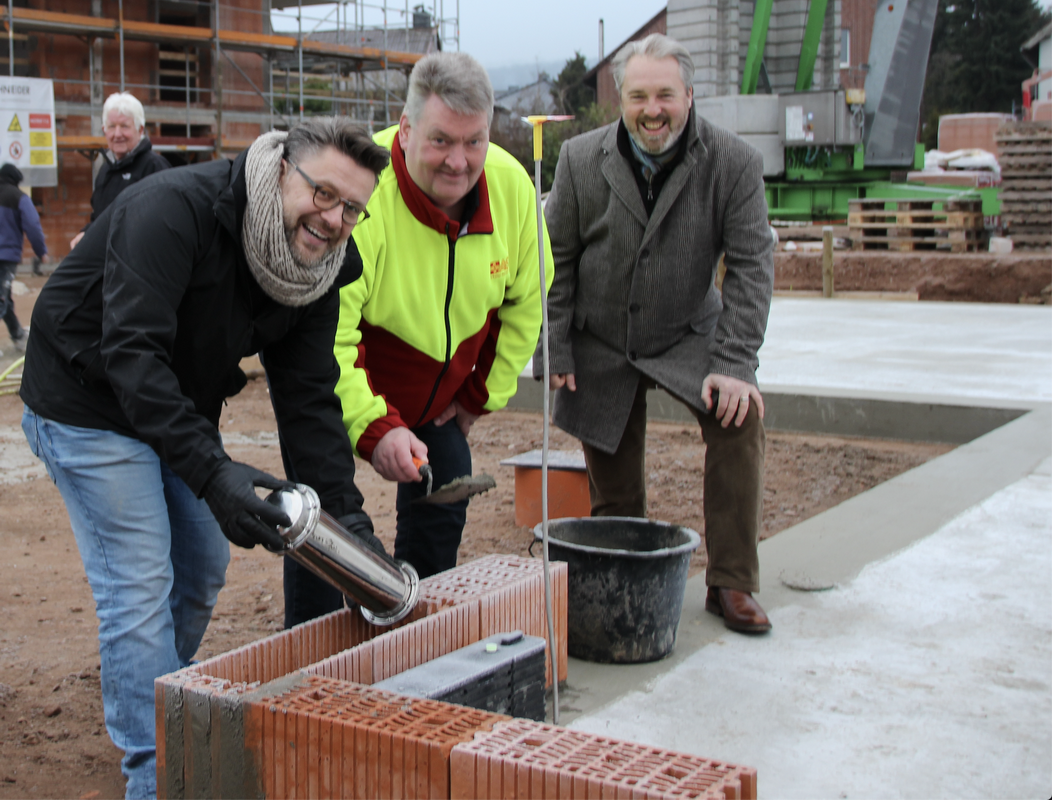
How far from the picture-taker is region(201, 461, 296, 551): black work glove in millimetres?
2193

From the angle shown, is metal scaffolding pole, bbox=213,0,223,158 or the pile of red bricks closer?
the pile of red bricks

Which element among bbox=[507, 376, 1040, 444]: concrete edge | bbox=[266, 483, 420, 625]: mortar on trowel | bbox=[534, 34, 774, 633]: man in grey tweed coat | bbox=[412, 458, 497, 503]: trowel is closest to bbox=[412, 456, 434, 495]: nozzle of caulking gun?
bbox=[412, 458, 497, 503]: trowel

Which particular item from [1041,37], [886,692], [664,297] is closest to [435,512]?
[664,297]

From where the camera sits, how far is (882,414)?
7285 millimetres

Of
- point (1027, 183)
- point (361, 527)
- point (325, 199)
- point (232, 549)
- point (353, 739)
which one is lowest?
point (232, 549)

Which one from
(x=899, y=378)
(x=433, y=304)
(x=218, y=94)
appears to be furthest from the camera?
(x=218, y=94)

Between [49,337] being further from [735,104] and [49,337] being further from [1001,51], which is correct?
[1001,51]

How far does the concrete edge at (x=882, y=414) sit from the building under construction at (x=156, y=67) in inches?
753

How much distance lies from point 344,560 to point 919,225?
Result: 62.1ft

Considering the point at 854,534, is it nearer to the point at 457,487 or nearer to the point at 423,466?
the point at 457,487

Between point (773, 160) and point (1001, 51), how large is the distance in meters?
38.8

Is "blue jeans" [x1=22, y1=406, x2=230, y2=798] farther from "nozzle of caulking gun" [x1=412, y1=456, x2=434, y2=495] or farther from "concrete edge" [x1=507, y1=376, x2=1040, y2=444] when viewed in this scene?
"concrete edge" [x1=507, y1=376, x2=1040, y2=444]

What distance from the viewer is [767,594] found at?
3910 mm

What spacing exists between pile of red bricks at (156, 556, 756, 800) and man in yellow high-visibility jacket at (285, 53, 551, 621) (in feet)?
2.01
